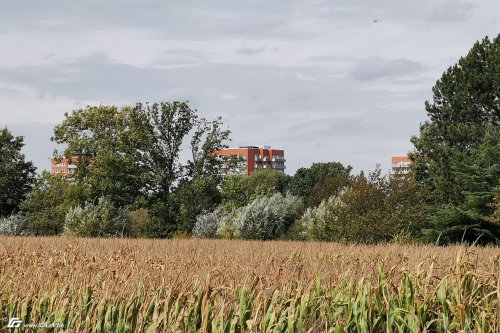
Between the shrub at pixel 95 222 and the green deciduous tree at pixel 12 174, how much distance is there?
45.7ft

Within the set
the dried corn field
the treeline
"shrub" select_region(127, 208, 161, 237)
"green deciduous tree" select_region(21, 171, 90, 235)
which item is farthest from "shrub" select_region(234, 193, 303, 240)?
the dried corn field

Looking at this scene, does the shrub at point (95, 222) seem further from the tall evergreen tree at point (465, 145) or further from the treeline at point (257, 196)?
the tall evergreen tree at point (465, 145)

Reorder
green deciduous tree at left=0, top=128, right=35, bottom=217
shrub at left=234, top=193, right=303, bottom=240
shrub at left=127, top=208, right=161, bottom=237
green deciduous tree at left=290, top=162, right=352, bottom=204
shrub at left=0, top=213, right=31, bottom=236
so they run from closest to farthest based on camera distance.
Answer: shrub at left=234, top=193, right=303, bottom=240
shrub at left=127, top=208, right=161, bottom=237
shrub at left=0, top=213, right=31, bottom=236
green deciduous tree at left=0, top=128, right=35, bottom=217
green deciduous tree at left=290, top=162, right=352, bottom=204

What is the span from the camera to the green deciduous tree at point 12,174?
58000mm

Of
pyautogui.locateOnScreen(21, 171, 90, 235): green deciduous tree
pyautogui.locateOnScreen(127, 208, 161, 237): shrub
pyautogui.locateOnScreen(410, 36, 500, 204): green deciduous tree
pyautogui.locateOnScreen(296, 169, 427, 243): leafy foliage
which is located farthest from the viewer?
pyautogui.locateOnScreen(21, 171, 90, 235): green deciduous tree

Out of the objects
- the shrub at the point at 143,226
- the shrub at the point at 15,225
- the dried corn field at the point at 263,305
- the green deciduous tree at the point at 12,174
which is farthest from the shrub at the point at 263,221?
the dried corn field at the point at 263,305

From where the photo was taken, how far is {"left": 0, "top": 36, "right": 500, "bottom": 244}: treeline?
3181cm

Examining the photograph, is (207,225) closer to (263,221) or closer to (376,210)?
(263,221)

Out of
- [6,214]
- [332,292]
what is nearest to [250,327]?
[332,292]

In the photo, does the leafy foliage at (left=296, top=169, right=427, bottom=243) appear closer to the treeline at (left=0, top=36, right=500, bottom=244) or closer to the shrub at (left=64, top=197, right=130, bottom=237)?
the treeline at (left=0, top=36, right=500, bottom=244)

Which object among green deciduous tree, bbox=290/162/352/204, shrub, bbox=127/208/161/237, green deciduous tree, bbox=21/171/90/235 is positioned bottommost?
shrub, bbox=127/208/161/237

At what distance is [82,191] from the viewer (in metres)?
54.4

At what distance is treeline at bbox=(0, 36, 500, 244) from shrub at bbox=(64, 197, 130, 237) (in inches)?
3.2

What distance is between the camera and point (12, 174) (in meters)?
58.5
